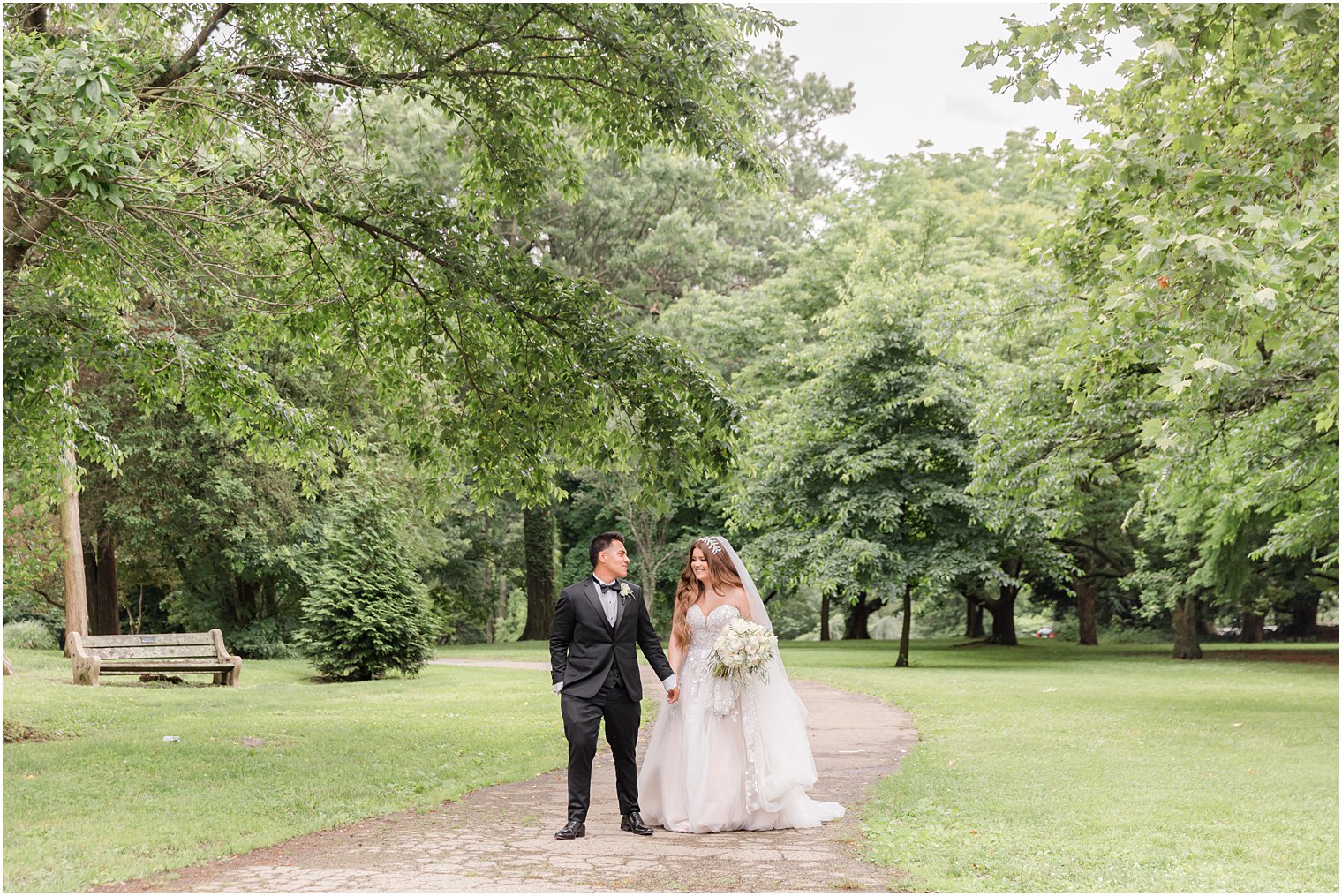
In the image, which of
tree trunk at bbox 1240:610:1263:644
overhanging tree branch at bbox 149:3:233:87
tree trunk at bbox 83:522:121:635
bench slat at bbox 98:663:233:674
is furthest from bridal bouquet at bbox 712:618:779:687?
tree trunk at bbox 1240:610:1263:644

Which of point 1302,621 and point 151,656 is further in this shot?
point 1302,621

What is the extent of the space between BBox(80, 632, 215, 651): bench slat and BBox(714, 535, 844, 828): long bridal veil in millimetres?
15166

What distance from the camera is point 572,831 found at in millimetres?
7641

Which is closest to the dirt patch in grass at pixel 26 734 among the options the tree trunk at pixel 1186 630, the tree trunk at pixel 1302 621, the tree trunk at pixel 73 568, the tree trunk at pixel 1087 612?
the tree trunk at pixel 73 568

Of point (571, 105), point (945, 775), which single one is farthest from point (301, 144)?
point (945, 775)

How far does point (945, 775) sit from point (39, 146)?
883cm

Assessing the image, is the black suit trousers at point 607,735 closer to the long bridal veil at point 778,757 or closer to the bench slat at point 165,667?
the long bridal veil at point 778,757

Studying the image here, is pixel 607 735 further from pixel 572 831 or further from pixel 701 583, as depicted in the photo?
pixel 701 583

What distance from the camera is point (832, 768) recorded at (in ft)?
36.6

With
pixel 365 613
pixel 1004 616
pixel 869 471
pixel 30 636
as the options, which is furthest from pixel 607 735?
pixel 30 636

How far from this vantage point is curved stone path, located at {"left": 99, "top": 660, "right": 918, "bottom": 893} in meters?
6.37

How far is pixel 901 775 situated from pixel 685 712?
305 cm

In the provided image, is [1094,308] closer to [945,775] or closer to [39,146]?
[945,775]

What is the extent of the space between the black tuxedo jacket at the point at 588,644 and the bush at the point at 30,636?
1330 inches
